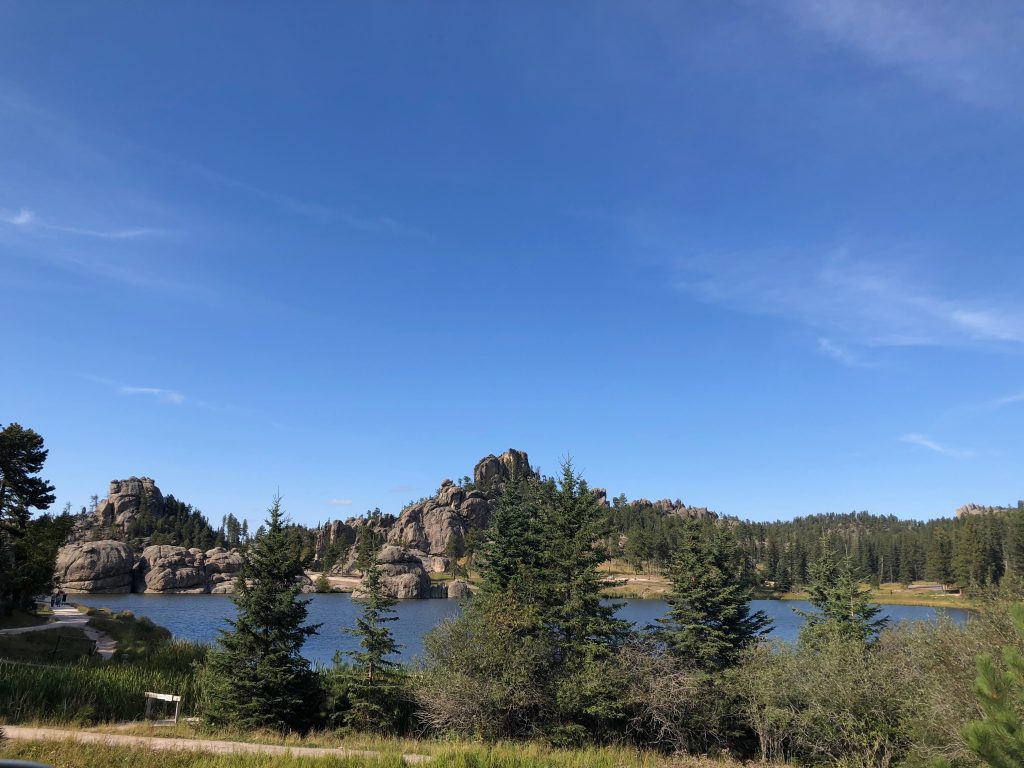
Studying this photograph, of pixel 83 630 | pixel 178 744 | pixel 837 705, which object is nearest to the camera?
pixel 178 744

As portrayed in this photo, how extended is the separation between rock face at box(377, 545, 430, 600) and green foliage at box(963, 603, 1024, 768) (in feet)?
337

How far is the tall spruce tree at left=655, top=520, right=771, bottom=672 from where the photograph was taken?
2983 cm

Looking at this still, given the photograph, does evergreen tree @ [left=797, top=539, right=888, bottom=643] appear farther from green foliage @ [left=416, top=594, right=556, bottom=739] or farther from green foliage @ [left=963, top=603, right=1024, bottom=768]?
green foliage @ [left=963, top=603, right=1024, bottom=768]

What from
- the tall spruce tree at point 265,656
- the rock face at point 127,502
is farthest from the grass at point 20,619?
the rock face at point 127,502

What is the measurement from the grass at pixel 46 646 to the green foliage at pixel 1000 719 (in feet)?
115

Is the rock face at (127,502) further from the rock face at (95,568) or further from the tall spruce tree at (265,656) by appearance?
the tall spruce tree at (265,656)

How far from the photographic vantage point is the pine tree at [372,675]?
24609 mm

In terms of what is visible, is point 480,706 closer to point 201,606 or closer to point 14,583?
point 14,583

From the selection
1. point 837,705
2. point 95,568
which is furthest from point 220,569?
point 837,705

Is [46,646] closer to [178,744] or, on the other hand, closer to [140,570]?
[178,744]

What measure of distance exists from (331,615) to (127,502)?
105722mm

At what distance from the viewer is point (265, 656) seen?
2359 cm

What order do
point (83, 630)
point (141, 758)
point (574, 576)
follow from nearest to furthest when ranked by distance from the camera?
point (141, 758), point (574, 576), point (83, 630)

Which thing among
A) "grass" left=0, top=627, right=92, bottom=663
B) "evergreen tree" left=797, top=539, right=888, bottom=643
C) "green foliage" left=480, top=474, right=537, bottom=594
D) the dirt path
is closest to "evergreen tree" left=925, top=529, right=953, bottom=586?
"evergreen tree" left=797, top=539, right=888, bottom=643
